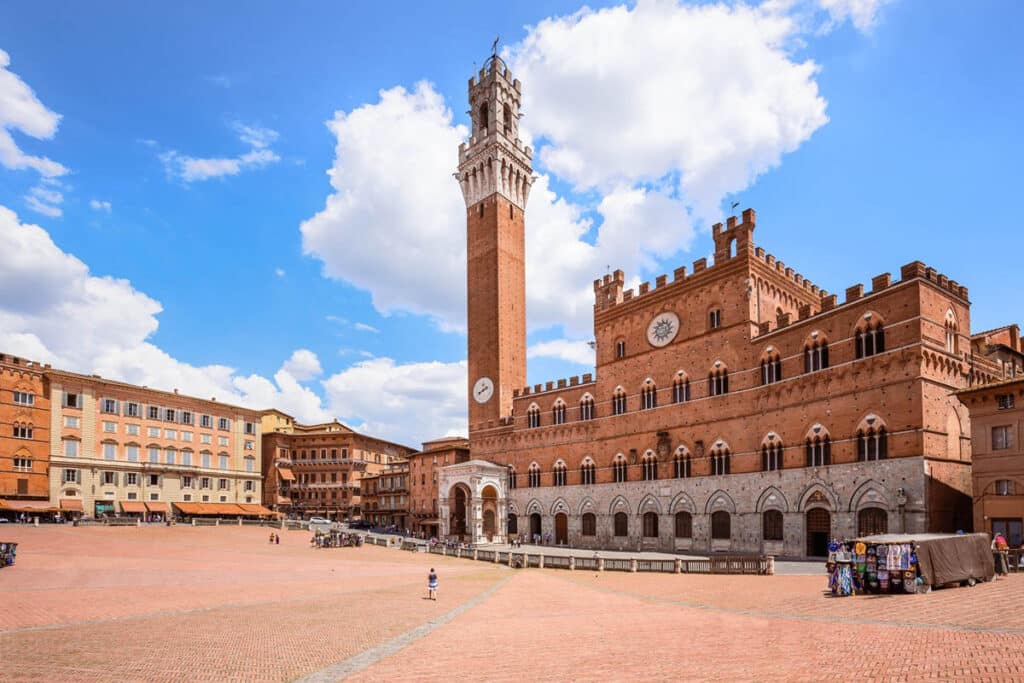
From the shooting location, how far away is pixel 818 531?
123ft

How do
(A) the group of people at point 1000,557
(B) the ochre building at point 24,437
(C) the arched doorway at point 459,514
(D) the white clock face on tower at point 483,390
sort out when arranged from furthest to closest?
(D) the white clock face on tower at point 483,390 < (C) the arched doorway at point 459,514 < (B) the ochre building at point 24,437 < (A) the group of people at point 1000,557

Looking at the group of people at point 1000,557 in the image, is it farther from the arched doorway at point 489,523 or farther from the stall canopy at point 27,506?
the stall canopy at point 27,506

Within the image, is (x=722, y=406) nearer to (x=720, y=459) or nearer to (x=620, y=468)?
(x=720, y=459)

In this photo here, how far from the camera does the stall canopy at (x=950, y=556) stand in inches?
835

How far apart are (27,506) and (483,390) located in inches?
1569

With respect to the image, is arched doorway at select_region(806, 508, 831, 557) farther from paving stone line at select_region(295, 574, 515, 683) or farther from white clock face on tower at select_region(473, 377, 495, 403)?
white clock face on tower at select_region(473, 377, 495, 403)

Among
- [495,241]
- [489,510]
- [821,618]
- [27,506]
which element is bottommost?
[489,510]

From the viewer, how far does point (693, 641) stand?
15414mm

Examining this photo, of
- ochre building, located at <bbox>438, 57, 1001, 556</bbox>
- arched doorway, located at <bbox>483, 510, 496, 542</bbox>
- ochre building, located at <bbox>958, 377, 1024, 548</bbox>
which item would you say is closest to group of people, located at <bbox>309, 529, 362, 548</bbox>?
ochre building, located at <bbox>438, 57, 1001, 556</bbox>

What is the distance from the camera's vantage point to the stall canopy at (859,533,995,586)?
2122cm

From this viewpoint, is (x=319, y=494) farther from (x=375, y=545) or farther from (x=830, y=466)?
(x=830, y=466)

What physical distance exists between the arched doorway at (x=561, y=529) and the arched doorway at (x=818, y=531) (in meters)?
21.8

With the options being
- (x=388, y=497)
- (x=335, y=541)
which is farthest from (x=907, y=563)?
(x=388, y=497)

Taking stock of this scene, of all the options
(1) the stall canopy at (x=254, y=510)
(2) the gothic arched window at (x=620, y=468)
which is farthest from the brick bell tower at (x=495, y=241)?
(1) the stall canopy at (x=254, y=510)
